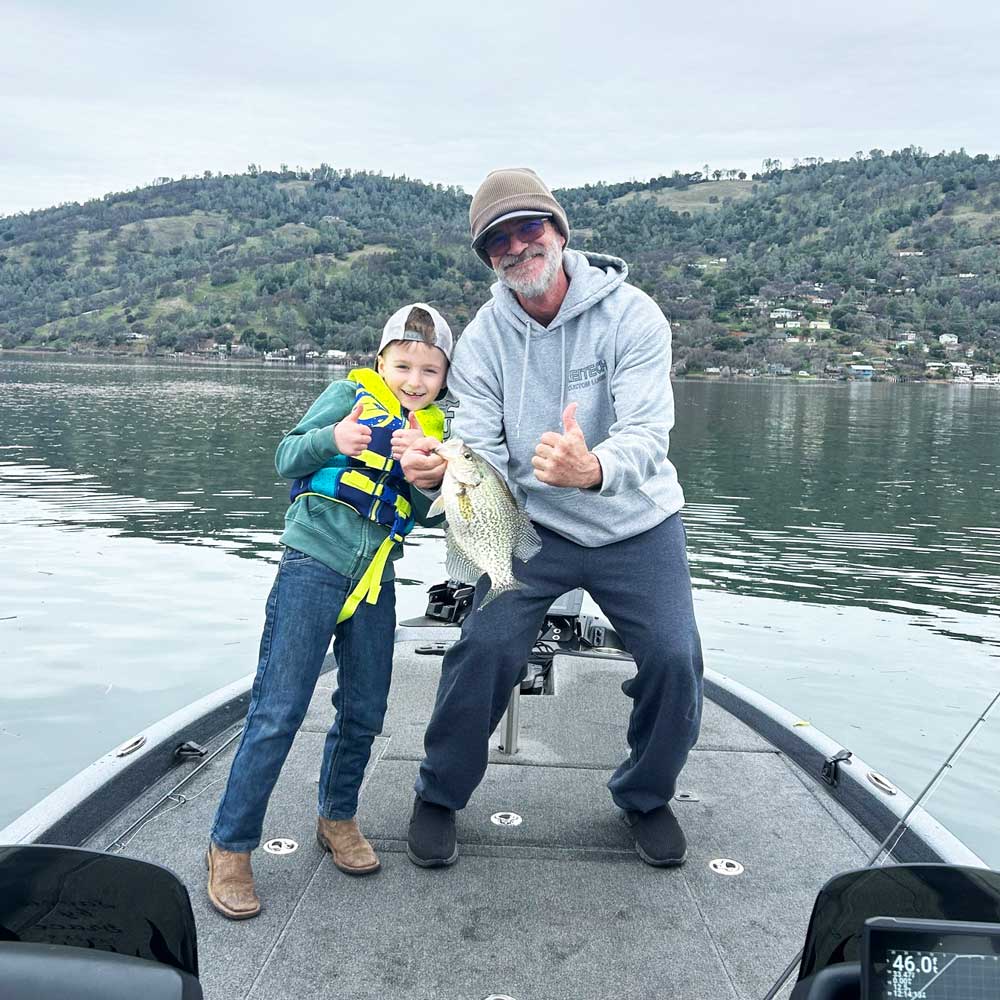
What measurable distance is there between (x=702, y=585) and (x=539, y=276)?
40.7 ft

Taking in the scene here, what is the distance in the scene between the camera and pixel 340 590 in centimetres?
353

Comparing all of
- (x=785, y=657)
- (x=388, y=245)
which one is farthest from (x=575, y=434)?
(x=388, y=245)

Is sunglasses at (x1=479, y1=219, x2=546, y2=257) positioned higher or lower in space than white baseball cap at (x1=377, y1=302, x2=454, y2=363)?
higher

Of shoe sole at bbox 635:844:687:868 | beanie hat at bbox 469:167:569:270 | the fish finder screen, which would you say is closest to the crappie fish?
beanie hat at bbox 469:167:569:270

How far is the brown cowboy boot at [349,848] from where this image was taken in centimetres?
366

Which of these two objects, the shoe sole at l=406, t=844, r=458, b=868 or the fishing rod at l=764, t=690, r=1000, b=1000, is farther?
the shoe sole at l=406, t=844, r=458, b=868

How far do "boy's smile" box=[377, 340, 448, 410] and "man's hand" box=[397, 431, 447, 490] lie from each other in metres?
0.34

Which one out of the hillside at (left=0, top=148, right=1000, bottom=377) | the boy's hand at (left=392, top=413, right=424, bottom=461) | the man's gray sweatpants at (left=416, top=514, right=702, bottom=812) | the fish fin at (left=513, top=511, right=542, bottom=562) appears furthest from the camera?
the hillside at (left=0, top=148, right=1000, bottom=377)

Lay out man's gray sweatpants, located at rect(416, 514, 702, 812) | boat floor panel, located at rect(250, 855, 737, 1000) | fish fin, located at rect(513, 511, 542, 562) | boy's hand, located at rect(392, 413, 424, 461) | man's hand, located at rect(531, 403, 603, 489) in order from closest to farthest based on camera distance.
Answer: boat floor panel, located at rect(250, 855, 737, 1000)
man's hand, located at rect(531, 403, 603, 489)
boy's hand, located at rect(392, 413, 424, 461)
fish fin, located at rect(513, 511, 542, 562)
man's gray sweatpants, located at rect(416, 514, 702, 812)

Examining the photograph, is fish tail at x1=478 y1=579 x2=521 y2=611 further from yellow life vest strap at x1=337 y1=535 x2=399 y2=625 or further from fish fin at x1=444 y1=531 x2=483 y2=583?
yellow life vest strap at x1=337 y1=535 x2=399 y2=625

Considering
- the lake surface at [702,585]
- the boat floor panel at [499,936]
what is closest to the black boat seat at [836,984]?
the boat floor panel at [499,936]

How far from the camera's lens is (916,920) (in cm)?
166

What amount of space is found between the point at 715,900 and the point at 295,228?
7857 inches

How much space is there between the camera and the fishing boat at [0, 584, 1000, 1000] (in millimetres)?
1812
